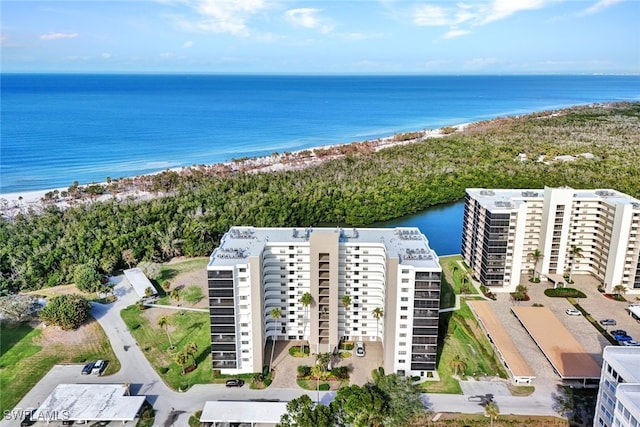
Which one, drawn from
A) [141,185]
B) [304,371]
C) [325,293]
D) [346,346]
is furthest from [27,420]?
[141,185]

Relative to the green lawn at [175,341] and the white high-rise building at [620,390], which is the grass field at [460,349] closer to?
the white high-rise building at [620,390]

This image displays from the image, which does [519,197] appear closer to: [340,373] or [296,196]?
[340,373]

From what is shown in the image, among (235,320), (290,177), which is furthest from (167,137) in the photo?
(235,320)

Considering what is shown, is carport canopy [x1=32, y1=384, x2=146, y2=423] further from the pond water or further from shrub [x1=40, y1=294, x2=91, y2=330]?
the pond water

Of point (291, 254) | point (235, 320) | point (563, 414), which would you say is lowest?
point (563, 414)

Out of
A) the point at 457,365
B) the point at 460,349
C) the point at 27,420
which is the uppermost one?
the point at 457,365

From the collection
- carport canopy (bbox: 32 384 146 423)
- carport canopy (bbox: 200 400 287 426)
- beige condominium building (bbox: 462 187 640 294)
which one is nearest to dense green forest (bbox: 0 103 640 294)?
carport canopy (bbox: 32 384 146 423)

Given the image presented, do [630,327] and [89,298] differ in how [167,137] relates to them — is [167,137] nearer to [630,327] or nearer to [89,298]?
[89,298]
